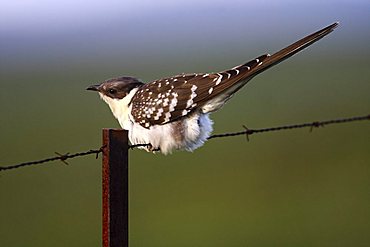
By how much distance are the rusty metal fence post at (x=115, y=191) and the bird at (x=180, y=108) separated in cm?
128

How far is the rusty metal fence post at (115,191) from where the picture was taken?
3770 mm

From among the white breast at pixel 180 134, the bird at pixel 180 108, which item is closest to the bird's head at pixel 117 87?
the bird at pixel 180 108

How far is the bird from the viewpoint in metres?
5.27

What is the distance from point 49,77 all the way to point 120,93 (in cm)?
3922

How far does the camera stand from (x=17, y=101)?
31.3 meters

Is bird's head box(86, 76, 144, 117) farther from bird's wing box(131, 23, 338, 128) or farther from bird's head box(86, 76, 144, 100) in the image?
bird's wing box(131, 23, 338, 128)

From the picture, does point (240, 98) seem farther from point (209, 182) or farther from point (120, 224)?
point (120, 224)

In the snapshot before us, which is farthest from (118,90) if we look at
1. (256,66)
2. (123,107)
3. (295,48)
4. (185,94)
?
(295,48)

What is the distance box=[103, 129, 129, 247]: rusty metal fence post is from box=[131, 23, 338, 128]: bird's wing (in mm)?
1390

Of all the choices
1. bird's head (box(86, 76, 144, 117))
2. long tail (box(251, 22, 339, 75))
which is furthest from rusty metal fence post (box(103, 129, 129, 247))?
bird's head (box(86, 76, 144, 117))

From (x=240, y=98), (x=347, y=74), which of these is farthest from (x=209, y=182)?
(x=347, y=74)

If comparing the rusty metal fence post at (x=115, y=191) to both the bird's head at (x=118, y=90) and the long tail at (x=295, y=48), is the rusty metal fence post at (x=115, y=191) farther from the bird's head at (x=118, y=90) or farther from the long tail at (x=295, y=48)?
the bird's head at (x=118, y=90)

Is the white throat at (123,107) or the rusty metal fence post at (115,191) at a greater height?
the white throat at (123,107)

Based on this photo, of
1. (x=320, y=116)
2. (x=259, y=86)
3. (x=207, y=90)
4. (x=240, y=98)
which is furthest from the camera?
(x=259, y=86)
